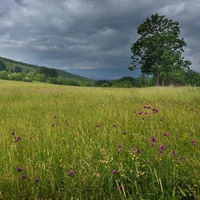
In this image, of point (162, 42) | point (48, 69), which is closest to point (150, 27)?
point (162, 42)

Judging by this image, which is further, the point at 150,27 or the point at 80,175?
the point at 150,27

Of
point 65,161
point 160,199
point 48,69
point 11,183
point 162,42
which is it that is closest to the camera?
point 160,199

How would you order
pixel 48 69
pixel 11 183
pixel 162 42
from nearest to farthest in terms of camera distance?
pixel 11 183 < pixel 162 42 < pixel 48 69

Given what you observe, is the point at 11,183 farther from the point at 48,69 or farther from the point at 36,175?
the point at 48,69

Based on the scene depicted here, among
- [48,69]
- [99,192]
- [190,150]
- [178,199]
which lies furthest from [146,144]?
[48,69]

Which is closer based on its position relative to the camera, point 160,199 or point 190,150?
point 160,199

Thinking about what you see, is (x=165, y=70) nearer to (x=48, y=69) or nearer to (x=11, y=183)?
(x=11, y=183)

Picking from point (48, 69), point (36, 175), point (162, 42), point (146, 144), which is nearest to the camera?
point (36, 175)

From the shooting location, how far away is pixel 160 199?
1.31m

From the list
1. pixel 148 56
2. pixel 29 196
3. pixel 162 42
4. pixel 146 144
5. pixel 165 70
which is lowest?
pixel 29 196

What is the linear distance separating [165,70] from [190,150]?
105 ft

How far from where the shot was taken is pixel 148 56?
33.0m

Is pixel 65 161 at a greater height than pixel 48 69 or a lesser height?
lesser

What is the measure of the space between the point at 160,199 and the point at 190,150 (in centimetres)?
111
